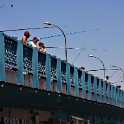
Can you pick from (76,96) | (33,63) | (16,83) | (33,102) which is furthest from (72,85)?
(16,83)

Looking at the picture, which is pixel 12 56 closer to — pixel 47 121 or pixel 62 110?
pixel 47 121

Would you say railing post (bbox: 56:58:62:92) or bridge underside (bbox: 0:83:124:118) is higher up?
railing post (bbox: 56:58:62:92)

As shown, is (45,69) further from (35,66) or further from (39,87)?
(35,66)

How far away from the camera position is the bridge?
64.5 feet

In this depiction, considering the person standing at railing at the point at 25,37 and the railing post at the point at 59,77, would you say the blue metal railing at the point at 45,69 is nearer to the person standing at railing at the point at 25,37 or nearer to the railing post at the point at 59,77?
the railing post at the point at 59,77

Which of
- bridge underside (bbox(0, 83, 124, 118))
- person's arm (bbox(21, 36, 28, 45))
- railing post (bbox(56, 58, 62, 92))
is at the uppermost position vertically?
person's arm (bbox(21, 36, 28, 45))

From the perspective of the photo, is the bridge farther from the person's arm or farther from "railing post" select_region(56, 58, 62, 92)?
the person's arm

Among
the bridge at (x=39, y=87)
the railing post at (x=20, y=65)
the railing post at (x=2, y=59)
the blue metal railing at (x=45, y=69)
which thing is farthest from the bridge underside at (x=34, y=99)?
the railing post at (x=2, y=59)

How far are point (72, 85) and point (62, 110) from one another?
6293 mm

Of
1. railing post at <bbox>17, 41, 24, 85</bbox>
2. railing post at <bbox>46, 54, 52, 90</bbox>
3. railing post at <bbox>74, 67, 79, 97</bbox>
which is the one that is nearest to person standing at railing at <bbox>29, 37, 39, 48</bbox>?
railing post at <bbox>46, 54, 52, 90</bbox>

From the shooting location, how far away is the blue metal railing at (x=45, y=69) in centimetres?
1923

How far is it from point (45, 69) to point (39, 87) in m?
1.37

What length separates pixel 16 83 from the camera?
64.8ft

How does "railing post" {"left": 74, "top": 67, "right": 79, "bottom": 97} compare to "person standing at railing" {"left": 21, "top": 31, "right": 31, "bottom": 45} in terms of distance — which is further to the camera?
"railing post" {"left": 74, "top": 67, "right": 79, "bottom": 97}
